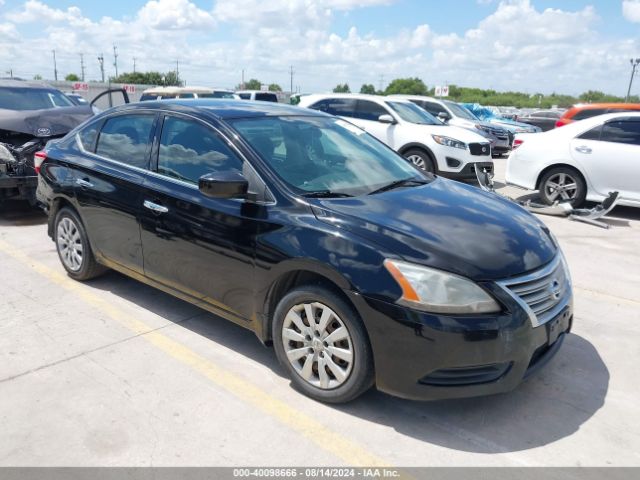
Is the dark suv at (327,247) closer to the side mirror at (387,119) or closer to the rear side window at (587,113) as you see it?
the side mirror at (387,119)

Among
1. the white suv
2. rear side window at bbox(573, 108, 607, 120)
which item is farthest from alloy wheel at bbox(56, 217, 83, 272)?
rear side window at bbox(573, 108, 607, 120)

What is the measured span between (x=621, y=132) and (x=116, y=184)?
24.6 ft

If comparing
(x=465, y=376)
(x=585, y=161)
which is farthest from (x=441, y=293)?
(x=585, y=161)

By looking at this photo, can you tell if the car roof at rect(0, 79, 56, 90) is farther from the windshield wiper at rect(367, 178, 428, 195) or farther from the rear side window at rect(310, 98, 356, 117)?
the windshield wiper at rect(367, 178, 428, 195)

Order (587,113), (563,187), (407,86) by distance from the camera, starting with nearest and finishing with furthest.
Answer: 1. (563,187)
2. (587,113)
3. (407,86)

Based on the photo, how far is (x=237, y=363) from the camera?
143 inches

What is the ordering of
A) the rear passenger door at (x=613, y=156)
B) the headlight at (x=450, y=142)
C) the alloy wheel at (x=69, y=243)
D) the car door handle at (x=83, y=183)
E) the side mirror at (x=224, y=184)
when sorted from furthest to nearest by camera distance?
the headlight at (x=450, y=142) → the rear passenger door at (x=613, y=156) → the alloy wheel at (x=69, y=243) → the car door handle at (x=83, y=183) → the side mirror at (x=224, y=184)

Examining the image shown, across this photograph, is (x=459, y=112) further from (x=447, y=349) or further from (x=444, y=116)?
(x=447, y=349)

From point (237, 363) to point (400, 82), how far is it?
9460cm

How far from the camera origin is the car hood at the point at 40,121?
7551 millimetres

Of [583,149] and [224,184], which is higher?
[224,184]

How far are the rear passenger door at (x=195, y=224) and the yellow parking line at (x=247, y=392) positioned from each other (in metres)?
0.39

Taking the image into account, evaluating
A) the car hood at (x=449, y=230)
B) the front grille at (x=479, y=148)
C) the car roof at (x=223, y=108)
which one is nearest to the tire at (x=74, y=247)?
the car roof at (x=223, y=108)

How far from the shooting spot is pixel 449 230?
303 cm
